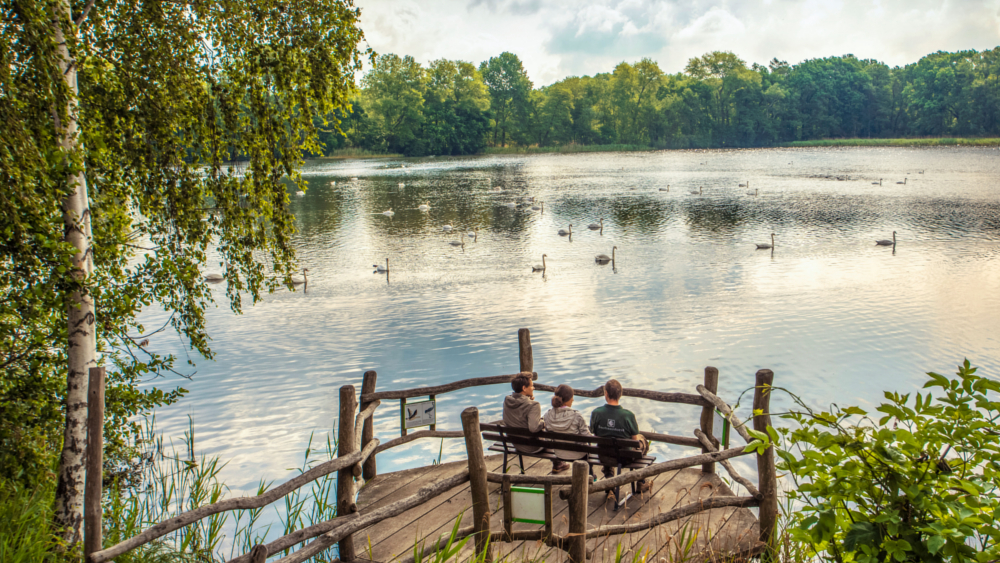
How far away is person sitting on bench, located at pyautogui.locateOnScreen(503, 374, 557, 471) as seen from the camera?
265 inches

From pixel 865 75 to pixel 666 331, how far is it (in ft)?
374

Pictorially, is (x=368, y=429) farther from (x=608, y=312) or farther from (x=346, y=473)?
(x=608, y=312)

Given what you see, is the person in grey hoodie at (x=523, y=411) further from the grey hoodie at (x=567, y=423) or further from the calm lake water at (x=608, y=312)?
the calm lake water at (x=608, y=312)

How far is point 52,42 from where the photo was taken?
5.25 metres

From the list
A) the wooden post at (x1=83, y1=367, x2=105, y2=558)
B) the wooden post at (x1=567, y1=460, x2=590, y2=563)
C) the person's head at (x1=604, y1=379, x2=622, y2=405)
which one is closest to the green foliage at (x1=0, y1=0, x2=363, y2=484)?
the wooden post at (x1=83, y1=367, x2=105, y2=558)

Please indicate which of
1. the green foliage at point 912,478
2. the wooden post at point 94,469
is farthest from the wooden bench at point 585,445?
the wooden post at point 94,469

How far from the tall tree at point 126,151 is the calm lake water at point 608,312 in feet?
13.7

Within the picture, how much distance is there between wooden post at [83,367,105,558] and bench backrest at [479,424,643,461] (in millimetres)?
3316

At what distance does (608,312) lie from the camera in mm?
19141

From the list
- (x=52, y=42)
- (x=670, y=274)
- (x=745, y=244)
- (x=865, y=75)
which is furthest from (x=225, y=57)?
(x=865, y=75)

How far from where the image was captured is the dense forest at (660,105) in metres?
102

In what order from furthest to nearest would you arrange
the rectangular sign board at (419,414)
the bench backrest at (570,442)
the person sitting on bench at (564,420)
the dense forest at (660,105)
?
the dense forest at (660,105) < the rectangular sign board at (419,414) < the person sitting on bench at (564,420) < the bench backrest at (570,442)

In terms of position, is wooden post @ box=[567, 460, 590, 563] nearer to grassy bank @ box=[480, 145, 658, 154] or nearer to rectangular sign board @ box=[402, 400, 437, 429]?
rectangular sign board @ box=[402, 400, 437, 429]

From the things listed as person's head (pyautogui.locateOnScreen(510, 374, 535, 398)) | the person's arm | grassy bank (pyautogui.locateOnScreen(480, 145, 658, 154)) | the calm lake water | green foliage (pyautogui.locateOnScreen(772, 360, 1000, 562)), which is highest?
grassy bank (pyautogui.locateOnScreen(480, 145, 658, 154))
